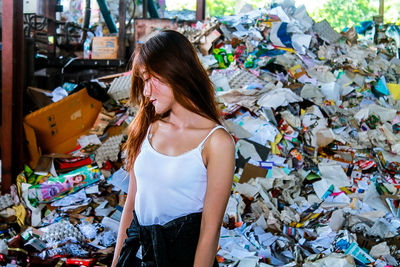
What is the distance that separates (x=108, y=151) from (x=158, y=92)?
3.12 meters

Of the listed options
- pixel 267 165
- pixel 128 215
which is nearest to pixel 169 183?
pixel 128 215

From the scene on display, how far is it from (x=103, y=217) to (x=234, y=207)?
3.79 feet

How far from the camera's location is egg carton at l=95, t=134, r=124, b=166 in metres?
4.22

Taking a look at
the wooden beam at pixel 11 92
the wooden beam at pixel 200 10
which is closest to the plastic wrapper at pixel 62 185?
the wooden beam at pixel 11 92

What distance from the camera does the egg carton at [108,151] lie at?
422 centimetres

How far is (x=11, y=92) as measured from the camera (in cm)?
415

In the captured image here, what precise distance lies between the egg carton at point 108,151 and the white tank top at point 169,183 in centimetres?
298

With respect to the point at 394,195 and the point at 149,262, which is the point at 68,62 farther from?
the point at 149,262

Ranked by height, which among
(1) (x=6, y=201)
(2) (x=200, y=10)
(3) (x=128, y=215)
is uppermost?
(2) (x=200, y=10)

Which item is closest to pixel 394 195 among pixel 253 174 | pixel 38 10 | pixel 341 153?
pixel 341 153

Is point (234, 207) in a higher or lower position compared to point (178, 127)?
lower

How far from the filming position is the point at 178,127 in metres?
1.34

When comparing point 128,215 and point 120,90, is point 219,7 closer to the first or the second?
point 120,90

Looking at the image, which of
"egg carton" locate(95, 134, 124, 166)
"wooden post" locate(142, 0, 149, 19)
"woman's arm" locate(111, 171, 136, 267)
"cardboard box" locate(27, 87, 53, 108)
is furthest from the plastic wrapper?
"wooden post" locate(142, 0, 149, 19)
